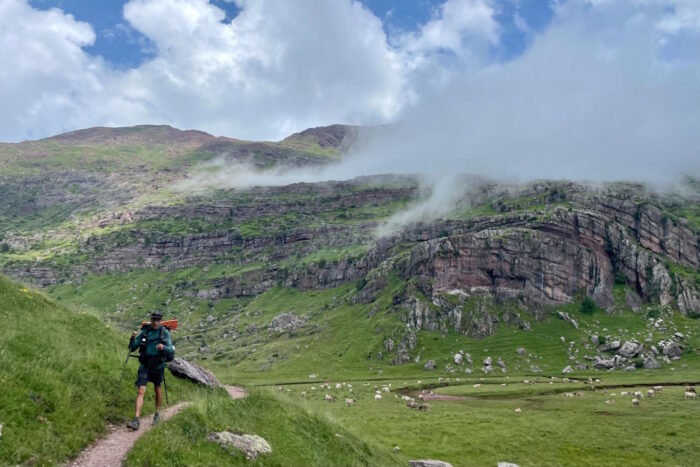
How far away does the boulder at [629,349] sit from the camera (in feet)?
496

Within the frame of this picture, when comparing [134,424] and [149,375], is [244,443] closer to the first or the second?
[134,424]

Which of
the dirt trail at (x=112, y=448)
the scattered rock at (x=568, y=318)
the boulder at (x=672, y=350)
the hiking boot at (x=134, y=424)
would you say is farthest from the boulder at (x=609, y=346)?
the hiking boot at (x=134, y=424)

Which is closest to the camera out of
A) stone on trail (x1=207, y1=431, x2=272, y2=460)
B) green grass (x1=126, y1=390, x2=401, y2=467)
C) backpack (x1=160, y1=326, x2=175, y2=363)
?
green grass (x1=126, y1=390, x2=401, y2=467)

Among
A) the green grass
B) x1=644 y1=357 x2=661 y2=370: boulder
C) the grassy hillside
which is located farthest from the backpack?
x1=644 y1=357 x2=661 y2=370: boulder

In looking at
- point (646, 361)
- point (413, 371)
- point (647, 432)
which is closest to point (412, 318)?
point (413, 371)

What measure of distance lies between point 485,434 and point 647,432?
67.2 feet

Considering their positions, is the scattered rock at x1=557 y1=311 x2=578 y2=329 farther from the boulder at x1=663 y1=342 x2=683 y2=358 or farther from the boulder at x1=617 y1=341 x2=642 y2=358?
the boulder at x1=663 y1=342 x2=683 y2=358

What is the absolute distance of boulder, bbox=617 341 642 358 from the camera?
5958 inches

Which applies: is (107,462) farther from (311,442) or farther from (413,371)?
(413,371)

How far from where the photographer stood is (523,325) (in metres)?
185

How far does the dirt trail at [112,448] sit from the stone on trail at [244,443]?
266 centimetres

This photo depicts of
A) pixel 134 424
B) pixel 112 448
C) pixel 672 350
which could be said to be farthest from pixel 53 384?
pixel 672 350

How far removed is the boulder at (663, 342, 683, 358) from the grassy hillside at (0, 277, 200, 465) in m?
172

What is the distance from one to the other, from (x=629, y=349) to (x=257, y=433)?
170 meters
